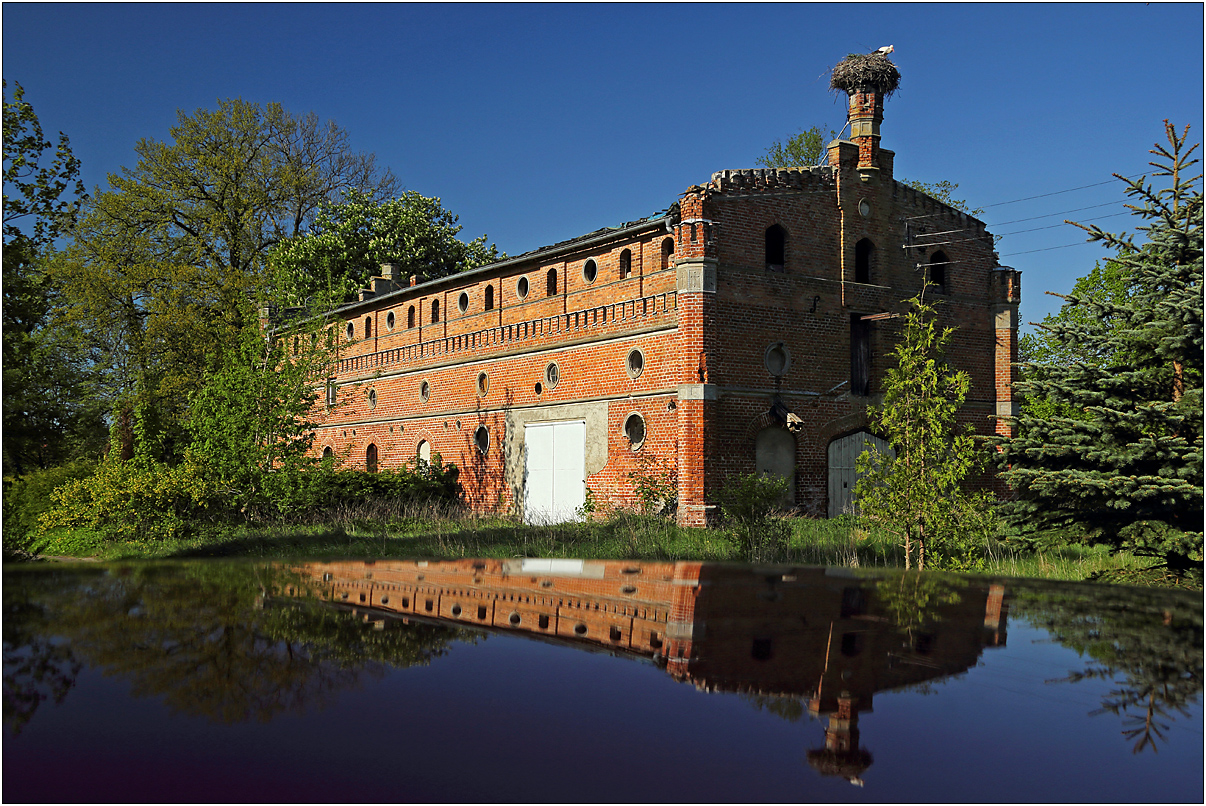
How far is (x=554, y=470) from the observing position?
80.1 feet

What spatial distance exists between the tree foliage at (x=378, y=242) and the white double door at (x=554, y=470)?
16667 millimetres

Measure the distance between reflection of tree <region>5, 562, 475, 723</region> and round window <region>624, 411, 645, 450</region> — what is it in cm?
1648

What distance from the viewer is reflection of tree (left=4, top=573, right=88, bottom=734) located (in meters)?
3.54

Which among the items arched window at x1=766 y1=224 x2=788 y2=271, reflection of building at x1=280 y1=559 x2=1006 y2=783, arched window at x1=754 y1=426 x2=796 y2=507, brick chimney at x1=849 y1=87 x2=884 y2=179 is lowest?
reflection of building at x1=280 y1=559 x2=1006 y2=783

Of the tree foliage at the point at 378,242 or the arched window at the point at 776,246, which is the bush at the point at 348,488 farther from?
the tree foliage at the point at 378,242

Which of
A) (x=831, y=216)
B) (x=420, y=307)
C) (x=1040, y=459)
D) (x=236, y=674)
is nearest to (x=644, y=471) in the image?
(x=831, y=216)

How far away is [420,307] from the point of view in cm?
3153

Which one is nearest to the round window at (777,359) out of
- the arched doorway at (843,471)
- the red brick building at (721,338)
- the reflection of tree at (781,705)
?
the red brick building at (721,338)

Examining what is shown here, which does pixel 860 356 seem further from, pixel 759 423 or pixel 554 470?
pixel 554 470

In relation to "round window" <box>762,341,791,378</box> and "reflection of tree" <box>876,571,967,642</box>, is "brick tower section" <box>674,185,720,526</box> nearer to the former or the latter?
"round window" <box>762,341,791,378</box>

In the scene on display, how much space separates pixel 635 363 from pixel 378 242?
23021mm

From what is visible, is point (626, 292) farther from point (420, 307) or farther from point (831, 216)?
point (420, 307)

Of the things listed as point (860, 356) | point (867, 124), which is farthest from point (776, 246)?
point (867, 124)

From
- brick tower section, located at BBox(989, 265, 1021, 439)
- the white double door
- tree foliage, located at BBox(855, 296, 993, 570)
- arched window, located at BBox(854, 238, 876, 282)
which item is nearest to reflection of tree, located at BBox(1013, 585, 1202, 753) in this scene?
tree foliage, located at BBox(855, 296, 993, 570)
